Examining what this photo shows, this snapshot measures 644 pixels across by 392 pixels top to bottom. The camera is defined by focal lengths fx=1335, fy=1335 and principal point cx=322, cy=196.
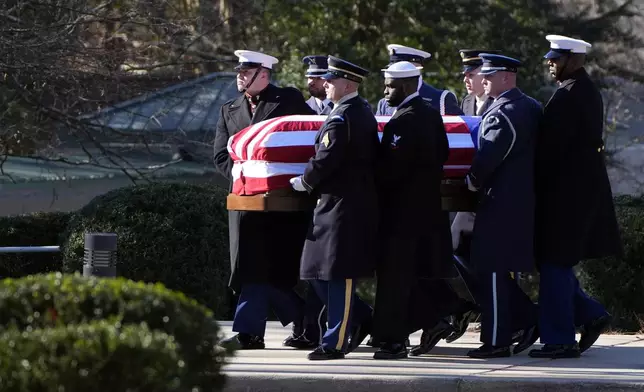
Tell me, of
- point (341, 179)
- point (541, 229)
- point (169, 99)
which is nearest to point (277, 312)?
point (341, 179)

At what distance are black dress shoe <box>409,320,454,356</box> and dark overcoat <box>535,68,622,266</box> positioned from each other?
73 centimetres

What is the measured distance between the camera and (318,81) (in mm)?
8461

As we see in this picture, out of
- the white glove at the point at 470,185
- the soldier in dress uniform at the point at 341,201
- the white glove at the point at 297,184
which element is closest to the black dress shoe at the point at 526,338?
the white glove at the point at 470,185

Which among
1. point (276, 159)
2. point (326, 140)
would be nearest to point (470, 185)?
point (326, 140)

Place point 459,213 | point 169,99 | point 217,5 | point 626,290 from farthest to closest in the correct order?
1. point 217,5
2. point 169,99
3. point 626,290
4. point 459,213

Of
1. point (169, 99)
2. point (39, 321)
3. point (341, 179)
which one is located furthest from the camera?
point (169, 99)

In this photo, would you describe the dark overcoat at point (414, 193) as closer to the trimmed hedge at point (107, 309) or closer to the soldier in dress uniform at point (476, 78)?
the soldier in dress uniform at point (476, 78)

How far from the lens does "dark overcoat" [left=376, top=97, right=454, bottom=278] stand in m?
7.38

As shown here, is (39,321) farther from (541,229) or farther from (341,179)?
(541,229)

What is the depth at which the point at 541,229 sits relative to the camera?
25.1 ft

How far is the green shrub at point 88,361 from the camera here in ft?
14.9

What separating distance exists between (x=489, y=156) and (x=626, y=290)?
271cm

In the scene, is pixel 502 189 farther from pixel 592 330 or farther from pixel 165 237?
pixel 165 237

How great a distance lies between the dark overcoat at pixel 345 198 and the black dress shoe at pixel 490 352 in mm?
858
